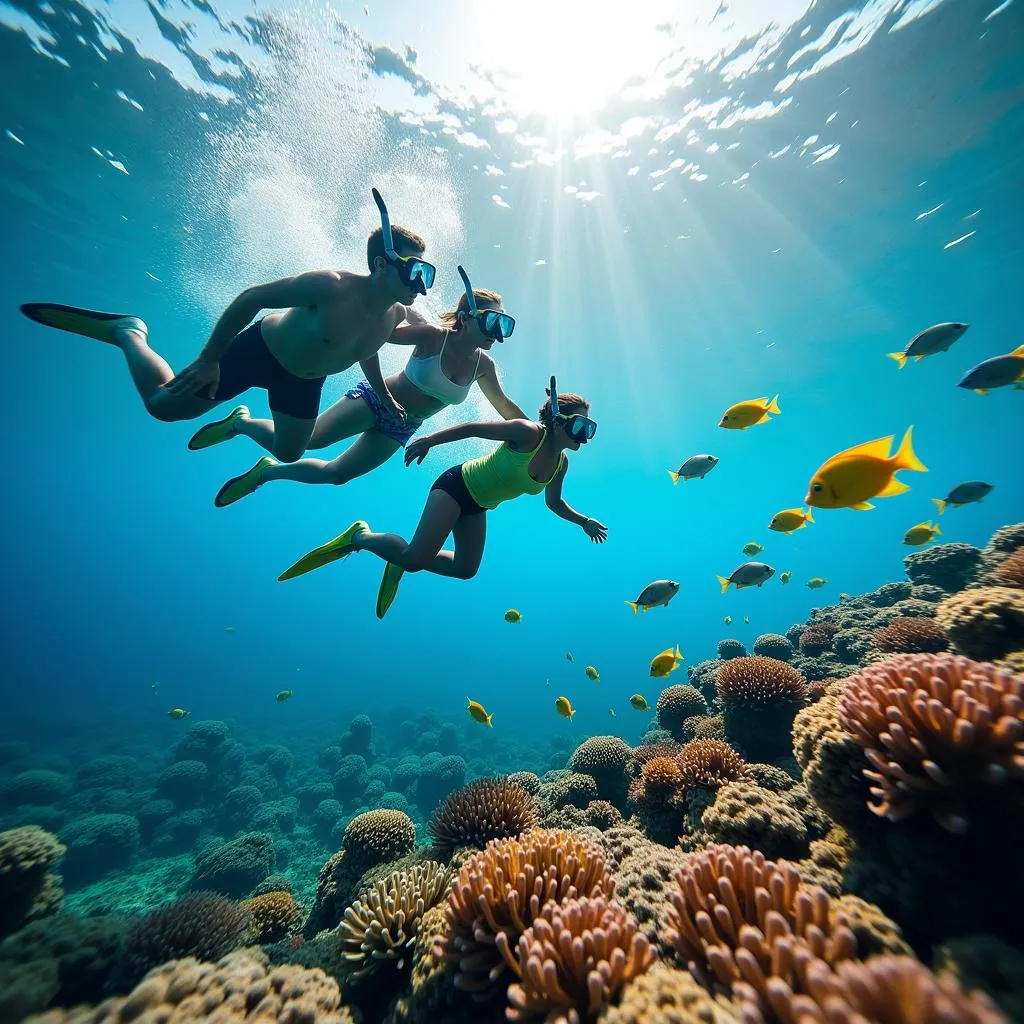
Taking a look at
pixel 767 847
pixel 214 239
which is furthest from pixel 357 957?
pixel 214 239

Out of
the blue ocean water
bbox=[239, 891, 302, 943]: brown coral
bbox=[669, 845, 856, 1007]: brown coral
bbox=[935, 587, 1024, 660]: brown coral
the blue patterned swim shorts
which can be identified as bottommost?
bbox=[239, 891, 302, 943]: brown coral

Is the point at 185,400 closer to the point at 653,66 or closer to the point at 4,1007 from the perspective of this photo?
the point at 4,1007

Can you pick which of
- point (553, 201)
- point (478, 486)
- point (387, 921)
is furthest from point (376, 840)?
point (553, 201)

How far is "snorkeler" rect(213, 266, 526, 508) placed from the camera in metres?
5.33

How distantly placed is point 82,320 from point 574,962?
22.9ft

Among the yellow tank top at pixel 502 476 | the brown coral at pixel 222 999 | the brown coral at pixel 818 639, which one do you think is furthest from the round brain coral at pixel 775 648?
the brown coral at pixel 222 999

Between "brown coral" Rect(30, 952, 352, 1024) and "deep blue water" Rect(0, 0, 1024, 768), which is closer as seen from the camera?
"brown coral" Rect(30, 952, 352, 1024)

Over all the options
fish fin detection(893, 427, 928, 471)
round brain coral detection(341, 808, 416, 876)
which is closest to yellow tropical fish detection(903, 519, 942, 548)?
fish fin detection(893, 427, 928, 471)

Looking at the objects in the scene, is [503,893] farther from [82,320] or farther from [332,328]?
[82,320]

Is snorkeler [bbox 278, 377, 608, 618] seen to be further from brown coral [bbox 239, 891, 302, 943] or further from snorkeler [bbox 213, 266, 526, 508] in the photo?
brown coral [bbox 239, 891, 302, 943]

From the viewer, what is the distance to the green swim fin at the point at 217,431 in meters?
5.81

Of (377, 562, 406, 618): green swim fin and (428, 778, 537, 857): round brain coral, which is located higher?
(377, 562, 406, 618): green swim fin

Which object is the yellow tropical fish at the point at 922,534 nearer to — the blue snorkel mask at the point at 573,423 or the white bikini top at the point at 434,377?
the blue snorkel mask at the point at 573,423

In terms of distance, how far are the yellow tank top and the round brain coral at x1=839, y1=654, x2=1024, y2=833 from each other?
11.0 ft
